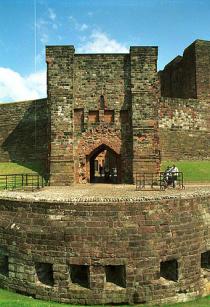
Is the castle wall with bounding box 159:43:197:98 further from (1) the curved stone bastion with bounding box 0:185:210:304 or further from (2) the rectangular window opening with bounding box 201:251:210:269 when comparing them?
(1) the curved stone bastion with bounding box 0:185:210:304

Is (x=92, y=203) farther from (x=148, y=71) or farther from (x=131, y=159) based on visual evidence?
(x=148, y=71)

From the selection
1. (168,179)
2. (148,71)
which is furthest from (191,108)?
(168,179)

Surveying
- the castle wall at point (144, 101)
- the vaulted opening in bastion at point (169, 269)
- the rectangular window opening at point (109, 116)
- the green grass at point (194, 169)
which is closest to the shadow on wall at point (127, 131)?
the castle wall at point (144, 101)

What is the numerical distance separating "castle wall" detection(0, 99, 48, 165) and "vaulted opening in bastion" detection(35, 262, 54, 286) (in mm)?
9133

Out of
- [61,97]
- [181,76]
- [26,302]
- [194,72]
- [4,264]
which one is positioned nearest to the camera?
[26,302]

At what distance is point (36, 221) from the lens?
8.77 meters

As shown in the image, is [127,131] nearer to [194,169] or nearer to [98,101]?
[98,101]

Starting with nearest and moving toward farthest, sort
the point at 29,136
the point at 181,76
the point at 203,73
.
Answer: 1. the point at 29,136
2. the point at 203,73
3. the point at 181,76

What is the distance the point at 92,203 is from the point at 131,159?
670 centimetres

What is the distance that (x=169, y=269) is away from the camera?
29.2 feet

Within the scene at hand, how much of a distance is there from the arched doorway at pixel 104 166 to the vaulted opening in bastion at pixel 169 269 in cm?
671

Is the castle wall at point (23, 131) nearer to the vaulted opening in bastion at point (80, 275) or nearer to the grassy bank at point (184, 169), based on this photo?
the grassy bank at point (184, 169)

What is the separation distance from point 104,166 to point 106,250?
21.4 meters

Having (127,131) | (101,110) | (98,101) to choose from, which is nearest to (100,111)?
(101,110)
